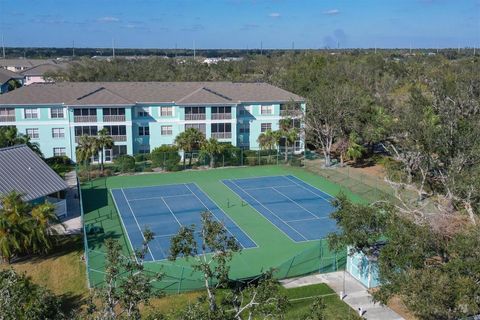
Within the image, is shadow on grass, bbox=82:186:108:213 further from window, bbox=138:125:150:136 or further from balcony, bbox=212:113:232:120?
balcony, bbox=212:113:232:120

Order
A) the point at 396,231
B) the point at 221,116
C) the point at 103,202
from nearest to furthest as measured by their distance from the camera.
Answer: the point at 396,231
the point at 103,202
the point at 221,116

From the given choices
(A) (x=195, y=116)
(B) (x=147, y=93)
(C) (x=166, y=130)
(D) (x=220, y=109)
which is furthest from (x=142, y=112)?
(D) (x=220, y=109)

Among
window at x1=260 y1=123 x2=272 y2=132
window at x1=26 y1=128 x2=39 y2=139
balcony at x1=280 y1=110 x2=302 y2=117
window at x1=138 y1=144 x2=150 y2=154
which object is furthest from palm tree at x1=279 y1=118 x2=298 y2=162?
window at x1=26 y1=128 x2=39 y2=139

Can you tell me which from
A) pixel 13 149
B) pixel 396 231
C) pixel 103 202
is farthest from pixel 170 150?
pixel 396 231

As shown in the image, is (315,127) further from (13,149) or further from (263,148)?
(13,149)

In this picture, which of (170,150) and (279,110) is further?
(279,110)

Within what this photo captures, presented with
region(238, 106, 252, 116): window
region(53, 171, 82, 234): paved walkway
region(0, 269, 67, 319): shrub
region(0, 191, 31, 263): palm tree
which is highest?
region(238, 106, 252, 116): window

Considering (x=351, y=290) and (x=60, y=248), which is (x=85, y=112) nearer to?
(x=60, y=248)
